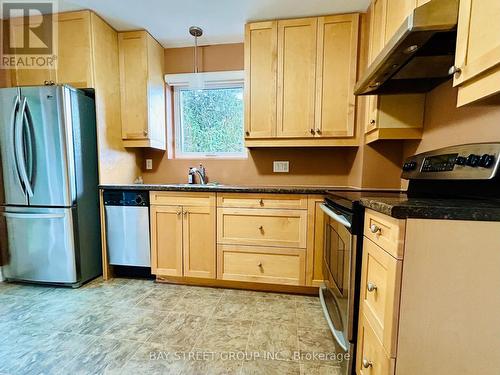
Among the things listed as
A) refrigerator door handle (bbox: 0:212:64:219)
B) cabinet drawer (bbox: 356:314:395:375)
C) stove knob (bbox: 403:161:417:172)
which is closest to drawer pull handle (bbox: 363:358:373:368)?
cabinet drawer (bbox: 356:314:395:375)

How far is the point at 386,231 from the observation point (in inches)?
33.8

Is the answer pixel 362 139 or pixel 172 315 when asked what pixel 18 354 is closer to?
pixel 172 315

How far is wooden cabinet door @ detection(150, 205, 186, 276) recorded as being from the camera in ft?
6.83

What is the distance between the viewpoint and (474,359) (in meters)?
0.74

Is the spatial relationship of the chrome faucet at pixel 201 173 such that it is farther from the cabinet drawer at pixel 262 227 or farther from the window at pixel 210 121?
the cabinet drawer at pixel 262 227

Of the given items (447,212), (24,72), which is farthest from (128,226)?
(447,212)

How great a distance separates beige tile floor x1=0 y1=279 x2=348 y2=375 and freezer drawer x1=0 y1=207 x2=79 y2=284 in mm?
144

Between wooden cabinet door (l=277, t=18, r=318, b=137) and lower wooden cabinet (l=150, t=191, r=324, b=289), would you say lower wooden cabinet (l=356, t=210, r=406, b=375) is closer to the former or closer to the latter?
lower wooden cabinet (l=150, t=191, r=324, b=289)

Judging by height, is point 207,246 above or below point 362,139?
below

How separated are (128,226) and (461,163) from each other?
2.36 metres

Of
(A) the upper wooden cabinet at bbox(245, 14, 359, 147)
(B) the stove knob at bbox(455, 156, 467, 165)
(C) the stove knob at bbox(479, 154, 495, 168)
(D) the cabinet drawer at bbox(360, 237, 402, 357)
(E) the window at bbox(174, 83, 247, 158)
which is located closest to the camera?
(D) the cabinet drawer at bbox(360, 237, 402, 357)

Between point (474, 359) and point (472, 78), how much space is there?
936mm

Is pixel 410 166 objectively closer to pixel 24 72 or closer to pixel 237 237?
pixel 237 237

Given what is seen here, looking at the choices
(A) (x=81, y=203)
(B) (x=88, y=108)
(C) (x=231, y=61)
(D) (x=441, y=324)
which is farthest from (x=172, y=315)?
(C) (x=231, y=61)
